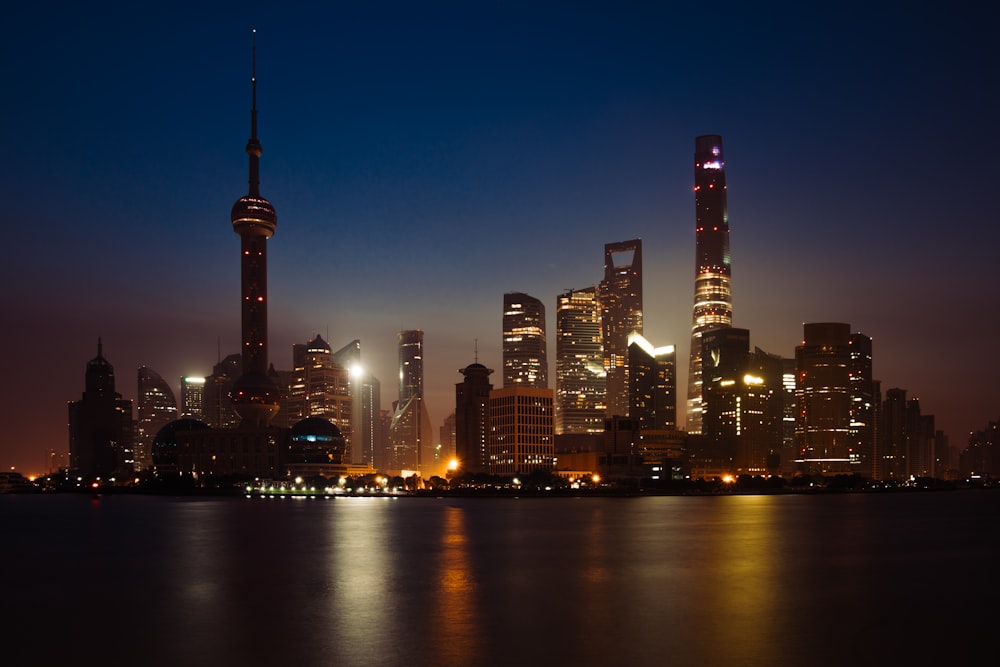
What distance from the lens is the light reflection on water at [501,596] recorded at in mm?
42656

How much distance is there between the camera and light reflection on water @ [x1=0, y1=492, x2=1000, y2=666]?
42656 mm

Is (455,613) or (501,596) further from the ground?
(455,613)

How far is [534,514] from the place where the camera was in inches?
6417

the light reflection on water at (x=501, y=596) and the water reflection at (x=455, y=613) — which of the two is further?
the light reflection on water at (x=501, y=596)

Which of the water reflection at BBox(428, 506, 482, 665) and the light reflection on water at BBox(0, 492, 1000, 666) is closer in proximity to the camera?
the water reflection at BBox(428, 506, 482, 665)

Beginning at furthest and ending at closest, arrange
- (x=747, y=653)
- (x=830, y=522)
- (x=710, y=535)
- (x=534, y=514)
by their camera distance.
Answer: (x=534, y=514) < (x=830, y=522) < (x=710, y=535) < (x=747, y=653)

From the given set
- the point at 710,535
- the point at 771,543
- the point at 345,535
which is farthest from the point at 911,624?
the point at 345,535

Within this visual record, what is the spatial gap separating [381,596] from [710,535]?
6063 centimetres

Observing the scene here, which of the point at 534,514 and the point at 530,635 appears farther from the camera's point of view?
the point at 534,514

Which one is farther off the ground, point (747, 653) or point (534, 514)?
point (747, 653)

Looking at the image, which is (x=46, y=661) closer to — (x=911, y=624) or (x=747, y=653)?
(x=747, y=653)

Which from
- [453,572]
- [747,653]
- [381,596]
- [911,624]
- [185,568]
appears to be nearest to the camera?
[747,653]

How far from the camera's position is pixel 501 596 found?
193 ft

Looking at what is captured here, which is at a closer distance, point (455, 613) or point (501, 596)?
point (455, 613)
